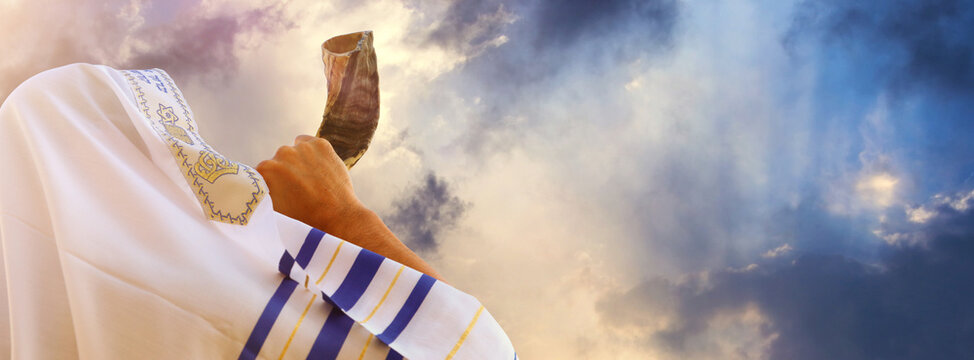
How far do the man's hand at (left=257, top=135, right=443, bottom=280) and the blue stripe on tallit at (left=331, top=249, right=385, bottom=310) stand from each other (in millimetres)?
199

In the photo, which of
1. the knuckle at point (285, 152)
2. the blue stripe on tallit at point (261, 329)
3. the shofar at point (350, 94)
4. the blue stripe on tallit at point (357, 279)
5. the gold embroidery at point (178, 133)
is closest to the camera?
the blue stripe on tallit at point (261, 329)

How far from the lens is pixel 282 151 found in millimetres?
1730

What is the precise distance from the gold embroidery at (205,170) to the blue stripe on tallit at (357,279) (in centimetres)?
21

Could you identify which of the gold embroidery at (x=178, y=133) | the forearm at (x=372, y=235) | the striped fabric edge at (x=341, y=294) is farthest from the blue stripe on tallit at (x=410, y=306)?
the gold embroidery at (x=178, y=133)

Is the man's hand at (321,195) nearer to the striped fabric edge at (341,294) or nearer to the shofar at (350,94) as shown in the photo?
the striped fabric edge at (341,294)

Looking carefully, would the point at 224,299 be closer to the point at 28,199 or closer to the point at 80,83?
the point at 28,199

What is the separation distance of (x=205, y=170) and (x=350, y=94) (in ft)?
3.88

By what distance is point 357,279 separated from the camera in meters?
1.23

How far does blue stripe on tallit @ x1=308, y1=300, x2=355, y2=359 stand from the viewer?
106 centimetres

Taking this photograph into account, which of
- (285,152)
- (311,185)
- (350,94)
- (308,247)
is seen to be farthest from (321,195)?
(350,94)

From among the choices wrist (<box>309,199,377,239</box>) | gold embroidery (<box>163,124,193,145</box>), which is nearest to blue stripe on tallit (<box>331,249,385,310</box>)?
wrist (<box>309,199,377,239</box>)

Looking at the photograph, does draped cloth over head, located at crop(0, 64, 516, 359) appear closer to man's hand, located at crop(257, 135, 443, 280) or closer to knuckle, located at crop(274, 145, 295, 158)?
man's hand, located at crop(257, 135, 443, 280)

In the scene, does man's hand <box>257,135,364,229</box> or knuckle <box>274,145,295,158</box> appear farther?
knuckle <box>274,145,295,158</box>

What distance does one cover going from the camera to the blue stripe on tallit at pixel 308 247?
126 centimetres
